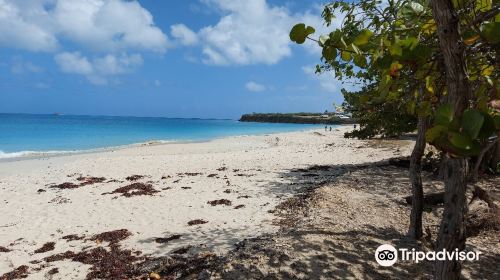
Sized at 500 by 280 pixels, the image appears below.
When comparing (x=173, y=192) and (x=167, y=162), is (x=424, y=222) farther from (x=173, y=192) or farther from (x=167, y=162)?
(x=167, y=162)

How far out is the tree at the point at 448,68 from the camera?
4.12ft

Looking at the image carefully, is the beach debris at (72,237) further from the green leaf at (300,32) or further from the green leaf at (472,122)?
the green leaf at (472,122)

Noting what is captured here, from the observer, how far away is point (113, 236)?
27.0ft

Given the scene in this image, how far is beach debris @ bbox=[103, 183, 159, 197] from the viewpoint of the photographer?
40.8ft

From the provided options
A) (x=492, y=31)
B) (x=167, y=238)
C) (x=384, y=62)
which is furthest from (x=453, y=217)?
(x=167, y=238)

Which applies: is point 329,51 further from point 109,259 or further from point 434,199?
point 434,199

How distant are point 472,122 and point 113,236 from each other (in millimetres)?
8211

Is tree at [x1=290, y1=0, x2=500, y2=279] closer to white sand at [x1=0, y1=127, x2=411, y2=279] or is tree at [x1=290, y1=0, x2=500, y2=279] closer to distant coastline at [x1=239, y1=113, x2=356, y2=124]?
white sand at [x1=0, y1=127, x2=411, y2=279]

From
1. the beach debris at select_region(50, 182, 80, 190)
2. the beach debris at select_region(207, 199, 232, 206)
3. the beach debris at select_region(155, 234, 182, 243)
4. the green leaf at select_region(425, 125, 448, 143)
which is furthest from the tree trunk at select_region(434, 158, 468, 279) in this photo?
the beach debris at select_region(50, 182, 80, 190)

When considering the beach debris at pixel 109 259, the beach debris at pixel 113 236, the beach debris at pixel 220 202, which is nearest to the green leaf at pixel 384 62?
the beach debris at pixel 109 259

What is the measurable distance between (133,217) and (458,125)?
30.9 ft

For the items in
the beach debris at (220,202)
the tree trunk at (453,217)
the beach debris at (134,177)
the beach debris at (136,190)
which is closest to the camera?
the tree trunk at (453,217)

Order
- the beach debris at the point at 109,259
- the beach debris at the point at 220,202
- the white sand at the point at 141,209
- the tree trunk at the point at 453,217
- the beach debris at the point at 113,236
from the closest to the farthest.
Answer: the tree trunk at the point at 453,217, the beach debris at the point at 109,259, the white sand at the point at 141,209, the beach debris at the point at 113,236, the beach debris at the point at 220,202

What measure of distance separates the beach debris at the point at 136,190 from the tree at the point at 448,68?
10.7 m
